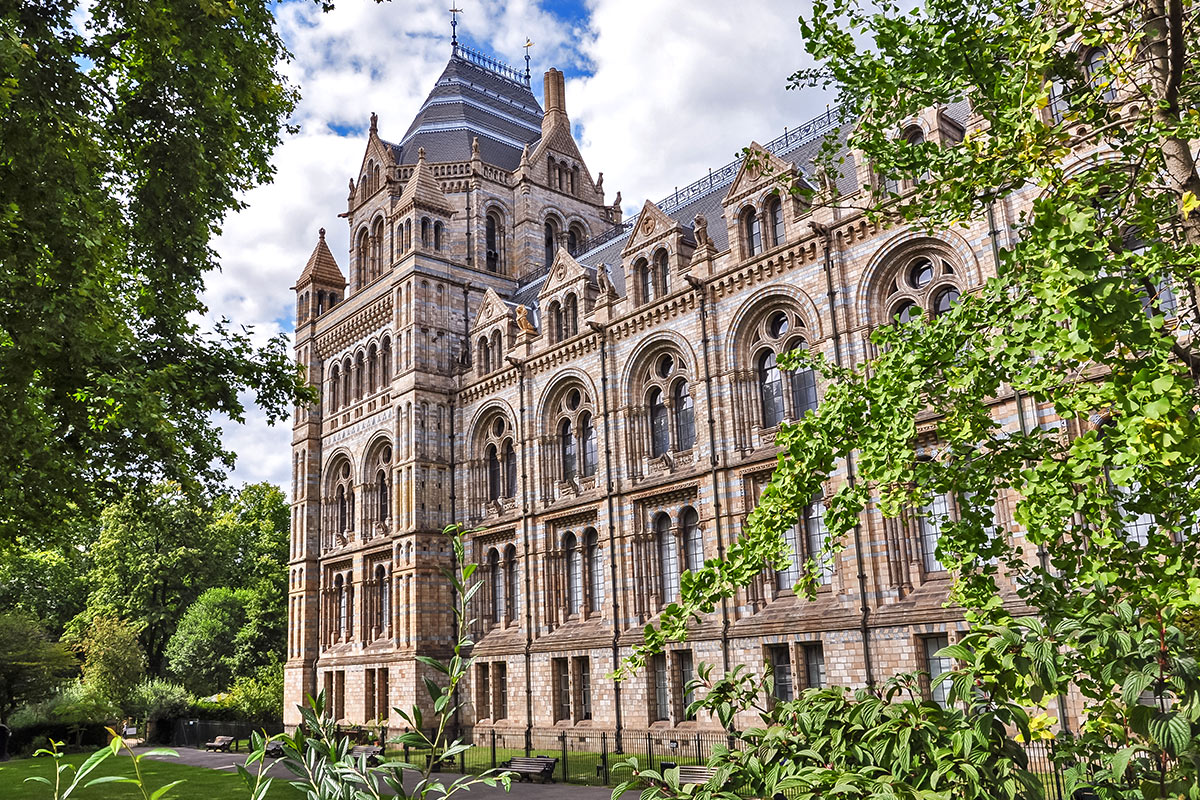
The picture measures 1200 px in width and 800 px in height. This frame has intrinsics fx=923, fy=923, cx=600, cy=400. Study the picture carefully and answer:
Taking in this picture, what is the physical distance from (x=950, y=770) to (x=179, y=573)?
58.6m

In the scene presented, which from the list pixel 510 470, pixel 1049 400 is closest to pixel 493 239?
pixel 510 470

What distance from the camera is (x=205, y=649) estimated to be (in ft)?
163

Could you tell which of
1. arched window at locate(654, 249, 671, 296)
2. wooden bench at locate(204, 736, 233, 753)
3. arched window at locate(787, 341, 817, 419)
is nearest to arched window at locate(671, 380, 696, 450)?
arched window at locate(654, 249, 671, 296)

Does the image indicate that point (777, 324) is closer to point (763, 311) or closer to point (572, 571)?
point (763, 311)

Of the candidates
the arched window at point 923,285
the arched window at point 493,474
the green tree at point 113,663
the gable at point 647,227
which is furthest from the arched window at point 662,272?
the green tree at point 113,663

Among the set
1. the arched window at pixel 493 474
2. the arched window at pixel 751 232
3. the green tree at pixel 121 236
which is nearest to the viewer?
the green tree at pixel 121 236

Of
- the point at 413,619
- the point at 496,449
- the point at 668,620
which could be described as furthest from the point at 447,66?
the point at 668,620

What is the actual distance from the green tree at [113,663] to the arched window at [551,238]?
27.5 meters

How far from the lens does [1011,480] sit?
20.6 feet

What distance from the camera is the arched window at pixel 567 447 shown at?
107ft

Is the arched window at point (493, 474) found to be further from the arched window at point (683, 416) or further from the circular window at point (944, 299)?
the circular window at point (944, 299)

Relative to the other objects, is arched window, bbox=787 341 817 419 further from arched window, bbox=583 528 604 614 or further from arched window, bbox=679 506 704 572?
arched window, bbox=583 528 604 614

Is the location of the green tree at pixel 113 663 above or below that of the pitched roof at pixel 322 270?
below

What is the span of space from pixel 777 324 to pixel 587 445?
8.75 meters
